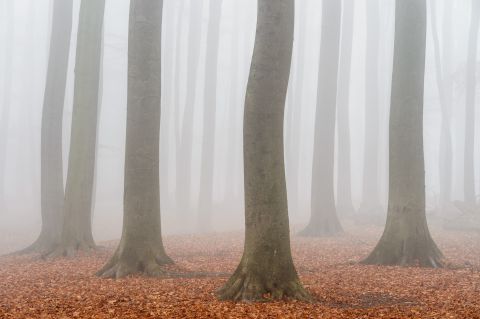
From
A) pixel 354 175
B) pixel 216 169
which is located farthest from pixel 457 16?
pixel 216 169

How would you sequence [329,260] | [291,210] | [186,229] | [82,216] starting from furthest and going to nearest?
[291,210]
[186,229]
[82,216]
[329,260]

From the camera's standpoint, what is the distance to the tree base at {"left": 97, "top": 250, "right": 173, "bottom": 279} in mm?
9695

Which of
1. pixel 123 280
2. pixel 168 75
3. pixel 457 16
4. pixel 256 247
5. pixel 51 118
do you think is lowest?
pixel 123 280

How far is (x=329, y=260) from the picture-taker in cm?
1217

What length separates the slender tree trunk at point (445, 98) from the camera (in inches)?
1047

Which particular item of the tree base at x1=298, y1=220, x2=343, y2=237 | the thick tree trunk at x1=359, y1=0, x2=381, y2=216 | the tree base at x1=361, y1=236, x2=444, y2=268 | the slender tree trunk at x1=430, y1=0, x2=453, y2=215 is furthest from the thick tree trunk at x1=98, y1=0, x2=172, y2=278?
the slender tree trunk at x1=430, y1=0, x2=453, y2=215

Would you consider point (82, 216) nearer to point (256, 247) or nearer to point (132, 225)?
point (132, 225)

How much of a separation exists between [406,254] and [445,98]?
23578 mm

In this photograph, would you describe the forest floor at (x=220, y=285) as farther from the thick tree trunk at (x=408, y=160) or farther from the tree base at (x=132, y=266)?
the thick tree trunk at (x=408, y=160)

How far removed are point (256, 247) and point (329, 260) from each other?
5.25m

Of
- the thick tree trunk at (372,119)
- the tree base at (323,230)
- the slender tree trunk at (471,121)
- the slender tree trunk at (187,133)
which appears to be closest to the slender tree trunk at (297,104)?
the thick tree trunk at (372,119)

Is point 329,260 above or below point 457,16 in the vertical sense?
below

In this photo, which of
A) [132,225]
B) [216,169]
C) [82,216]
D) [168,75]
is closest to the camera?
[132,225]

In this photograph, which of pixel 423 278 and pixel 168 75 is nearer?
pixel 423 278
